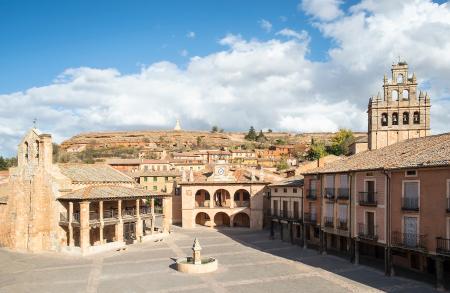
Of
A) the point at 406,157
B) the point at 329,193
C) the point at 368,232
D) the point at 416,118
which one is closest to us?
the point at 406,157

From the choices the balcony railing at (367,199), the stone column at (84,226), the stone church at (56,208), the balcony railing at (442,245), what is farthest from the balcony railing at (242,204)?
the balcony railing at (442,245)

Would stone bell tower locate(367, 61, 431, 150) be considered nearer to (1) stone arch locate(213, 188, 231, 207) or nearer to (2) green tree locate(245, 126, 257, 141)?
(1) stone arch locate(213, 188, 231, 207)

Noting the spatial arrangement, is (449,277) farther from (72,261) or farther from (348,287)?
(72,261)

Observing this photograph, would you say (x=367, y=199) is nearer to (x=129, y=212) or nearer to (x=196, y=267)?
(x=196, y=267)

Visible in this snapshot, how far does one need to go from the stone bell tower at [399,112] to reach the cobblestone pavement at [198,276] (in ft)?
50.4

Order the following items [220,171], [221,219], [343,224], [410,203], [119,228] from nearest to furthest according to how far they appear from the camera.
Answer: [410,203], [343,224], [119,228], [220,171], [221,219]

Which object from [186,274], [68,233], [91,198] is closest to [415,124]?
[186,274]

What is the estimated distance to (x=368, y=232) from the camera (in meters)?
30.3

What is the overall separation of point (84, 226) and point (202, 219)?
82.6 feet

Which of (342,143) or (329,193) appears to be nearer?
(329,193)

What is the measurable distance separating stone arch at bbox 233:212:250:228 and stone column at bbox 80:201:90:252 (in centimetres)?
2496

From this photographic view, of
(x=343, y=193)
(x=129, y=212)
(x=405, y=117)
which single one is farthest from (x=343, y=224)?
(x=129, y=212)

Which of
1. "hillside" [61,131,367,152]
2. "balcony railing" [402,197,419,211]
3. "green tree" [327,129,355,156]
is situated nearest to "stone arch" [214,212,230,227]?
"balcony railing" [402,197,419,211]

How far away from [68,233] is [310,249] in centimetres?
2435
